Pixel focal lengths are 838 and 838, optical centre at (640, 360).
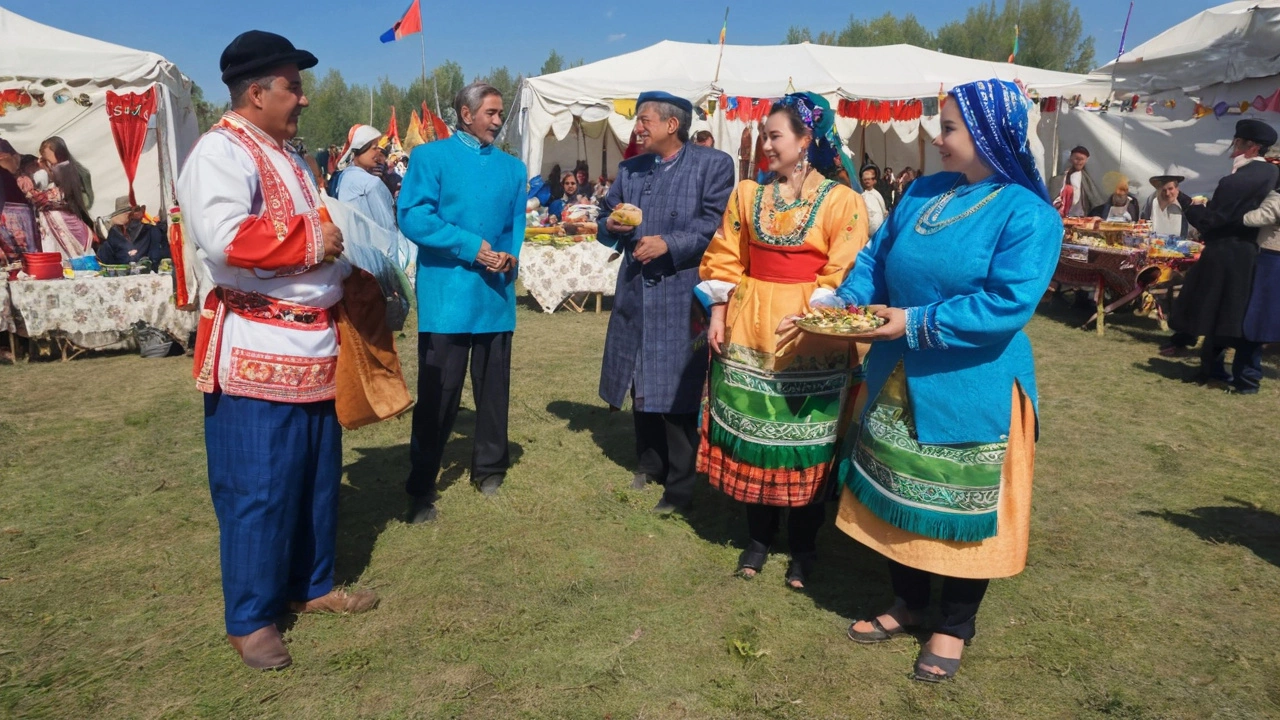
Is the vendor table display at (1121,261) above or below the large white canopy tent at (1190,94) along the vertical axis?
below

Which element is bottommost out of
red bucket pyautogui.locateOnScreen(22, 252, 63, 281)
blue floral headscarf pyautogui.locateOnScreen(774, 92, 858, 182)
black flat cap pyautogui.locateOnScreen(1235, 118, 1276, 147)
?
red bucket pyautogui.locateOnScreen(22, 252, 63, 281)

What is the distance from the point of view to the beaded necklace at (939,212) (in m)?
2.49

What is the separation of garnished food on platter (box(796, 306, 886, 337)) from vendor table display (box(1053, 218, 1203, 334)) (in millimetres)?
6982

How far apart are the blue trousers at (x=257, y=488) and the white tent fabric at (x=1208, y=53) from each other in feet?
37.1

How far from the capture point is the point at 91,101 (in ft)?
31.2

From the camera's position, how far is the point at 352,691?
8.70 ft

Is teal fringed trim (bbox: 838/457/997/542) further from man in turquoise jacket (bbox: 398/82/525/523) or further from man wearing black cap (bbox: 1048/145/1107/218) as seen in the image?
man wearing black cap (bbox: 1048/145/1107/218)

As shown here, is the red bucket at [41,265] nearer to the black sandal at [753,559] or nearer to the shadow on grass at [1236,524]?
the black sandal at [753,559]

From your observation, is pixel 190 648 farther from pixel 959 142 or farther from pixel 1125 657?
pixel 1125 657

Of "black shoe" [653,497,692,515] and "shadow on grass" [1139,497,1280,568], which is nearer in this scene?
"shadow on grass" [1139,497,1280,568]

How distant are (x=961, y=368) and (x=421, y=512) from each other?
2.54m

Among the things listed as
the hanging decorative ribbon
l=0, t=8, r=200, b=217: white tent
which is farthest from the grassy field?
l=0, t=8, r=200, b=217: white tent

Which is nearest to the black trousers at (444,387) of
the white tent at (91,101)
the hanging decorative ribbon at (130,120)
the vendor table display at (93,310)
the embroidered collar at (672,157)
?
the embroidered collar at (672,157)

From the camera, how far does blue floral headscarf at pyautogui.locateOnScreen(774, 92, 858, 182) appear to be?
124 inches
